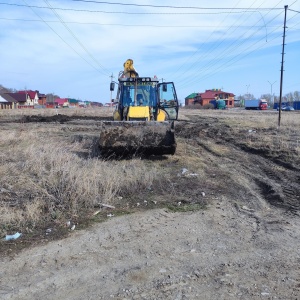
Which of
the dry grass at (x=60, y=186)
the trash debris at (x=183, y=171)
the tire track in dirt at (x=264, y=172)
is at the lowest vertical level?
the tire track in dirt at (x=264, y=172)

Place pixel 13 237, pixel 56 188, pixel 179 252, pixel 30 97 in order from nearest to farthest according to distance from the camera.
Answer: pixel 179 252 < pixel 13 237 < pixel 56 188 < pixel 30 97

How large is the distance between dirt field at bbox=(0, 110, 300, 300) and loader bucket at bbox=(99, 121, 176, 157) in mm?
3020

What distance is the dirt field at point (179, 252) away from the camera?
383 centimetres

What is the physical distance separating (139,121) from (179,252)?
6940 mm

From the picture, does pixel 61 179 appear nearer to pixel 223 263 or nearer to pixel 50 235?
pixel 50 235

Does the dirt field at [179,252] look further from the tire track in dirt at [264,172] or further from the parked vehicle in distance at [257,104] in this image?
the parked vehicle in distance at [257,104]

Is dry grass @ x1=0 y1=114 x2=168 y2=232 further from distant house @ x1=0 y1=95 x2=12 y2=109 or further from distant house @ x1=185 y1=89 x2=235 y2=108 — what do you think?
distant house @ x1=185 y1=89 x2=235 y2=108

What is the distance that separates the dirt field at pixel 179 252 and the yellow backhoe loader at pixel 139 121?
309 cm

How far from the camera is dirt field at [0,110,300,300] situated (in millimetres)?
3826

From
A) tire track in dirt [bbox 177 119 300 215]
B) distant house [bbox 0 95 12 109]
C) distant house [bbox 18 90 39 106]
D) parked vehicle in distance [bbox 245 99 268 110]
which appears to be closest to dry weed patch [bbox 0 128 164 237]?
tire track in dirt [bbox 177 119 300 215]

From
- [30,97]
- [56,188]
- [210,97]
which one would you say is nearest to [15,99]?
[30,97]

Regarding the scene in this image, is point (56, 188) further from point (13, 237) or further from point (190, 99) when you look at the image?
point (190, 99)

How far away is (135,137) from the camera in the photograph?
11.0 m

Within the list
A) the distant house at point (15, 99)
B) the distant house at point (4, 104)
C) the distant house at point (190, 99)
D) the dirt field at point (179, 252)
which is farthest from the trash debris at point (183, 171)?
the distant house at point (190, 99)
